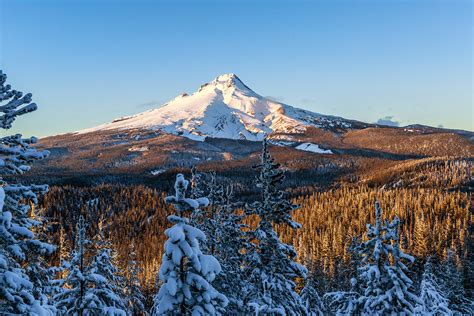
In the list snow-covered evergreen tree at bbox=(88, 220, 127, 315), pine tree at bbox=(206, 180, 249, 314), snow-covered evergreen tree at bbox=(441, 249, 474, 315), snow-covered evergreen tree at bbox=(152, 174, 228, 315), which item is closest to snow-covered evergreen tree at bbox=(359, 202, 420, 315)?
pine tree at bbox=(206, 180, 249, 314)

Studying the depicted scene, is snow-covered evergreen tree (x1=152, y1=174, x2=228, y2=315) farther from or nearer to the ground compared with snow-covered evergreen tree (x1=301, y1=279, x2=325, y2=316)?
farther from the ground

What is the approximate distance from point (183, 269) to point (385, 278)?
10.1 m

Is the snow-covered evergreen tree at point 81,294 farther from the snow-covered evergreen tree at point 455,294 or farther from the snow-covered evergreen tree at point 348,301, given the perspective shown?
the snow-covered evergreen tree at point 455,294

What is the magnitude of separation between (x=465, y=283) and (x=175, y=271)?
68.2 metres

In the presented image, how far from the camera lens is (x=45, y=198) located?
173 m

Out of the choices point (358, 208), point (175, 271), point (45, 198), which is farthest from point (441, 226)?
point (45, 198)

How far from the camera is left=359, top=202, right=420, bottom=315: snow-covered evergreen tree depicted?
16797 mm

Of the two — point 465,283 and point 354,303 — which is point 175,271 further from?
point 465,283

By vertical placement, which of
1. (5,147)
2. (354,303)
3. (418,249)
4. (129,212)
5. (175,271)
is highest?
(5,147)

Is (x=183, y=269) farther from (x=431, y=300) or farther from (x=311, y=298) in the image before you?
(x=431, y=300)

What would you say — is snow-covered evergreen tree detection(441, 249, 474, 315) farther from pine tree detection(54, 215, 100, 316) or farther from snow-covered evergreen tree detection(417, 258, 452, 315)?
pine tree detection(54, 215, 100, 316)

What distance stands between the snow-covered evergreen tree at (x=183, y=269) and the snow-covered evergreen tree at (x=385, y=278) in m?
8.79

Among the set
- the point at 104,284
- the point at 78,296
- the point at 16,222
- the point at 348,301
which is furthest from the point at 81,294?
the point at 348,301

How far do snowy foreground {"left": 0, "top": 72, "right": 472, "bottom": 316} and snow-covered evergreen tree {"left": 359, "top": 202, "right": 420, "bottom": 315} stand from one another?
0.04m
